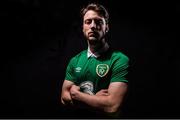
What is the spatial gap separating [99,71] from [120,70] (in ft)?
0.65

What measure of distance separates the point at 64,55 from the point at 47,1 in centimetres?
65

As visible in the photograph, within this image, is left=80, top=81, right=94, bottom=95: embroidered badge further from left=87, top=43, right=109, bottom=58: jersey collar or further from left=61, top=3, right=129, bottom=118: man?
left=87, top=43, right=109, bottom=58: jersey collar

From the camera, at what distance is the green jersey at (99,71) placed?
7.20 ft

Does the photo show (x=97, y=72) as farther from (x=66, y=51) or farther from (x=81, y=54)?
(x=66, y=51)

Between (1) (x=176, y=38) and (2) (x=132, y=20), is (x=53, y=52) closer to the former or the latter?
(2) (x=132, y=20)

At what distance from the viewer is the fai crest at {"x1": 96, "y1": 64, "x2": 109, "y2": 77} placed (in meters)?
2.25

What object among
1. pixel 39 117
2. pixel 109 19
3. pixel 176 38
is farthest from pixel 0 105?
pixel 176 38

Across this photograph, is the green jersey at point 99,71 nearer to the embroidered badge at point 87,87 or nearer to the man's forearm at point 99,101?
the embroidered badge at point 87,87

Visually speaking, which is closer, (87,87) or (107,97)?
(107,97)

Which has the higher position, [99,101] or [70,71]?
[70,71]

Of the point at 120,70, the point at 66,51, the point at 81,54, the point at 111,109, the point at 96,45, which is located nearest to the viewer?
the point at 111,109

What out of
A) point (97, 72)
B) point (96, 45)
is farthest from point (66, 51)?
point (97, 72)

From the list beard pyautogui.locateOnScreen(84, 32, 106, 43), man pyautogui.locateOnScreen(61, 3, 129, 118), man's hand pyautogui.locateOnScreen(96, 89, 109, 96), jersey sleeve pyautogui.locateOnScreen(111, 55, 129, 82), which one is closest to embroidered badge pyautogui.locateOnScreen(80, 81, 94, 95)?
man pyautogui.locateOnScreen(61, 3, 129, 118)

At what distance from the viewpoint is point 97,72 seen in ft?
7.48
